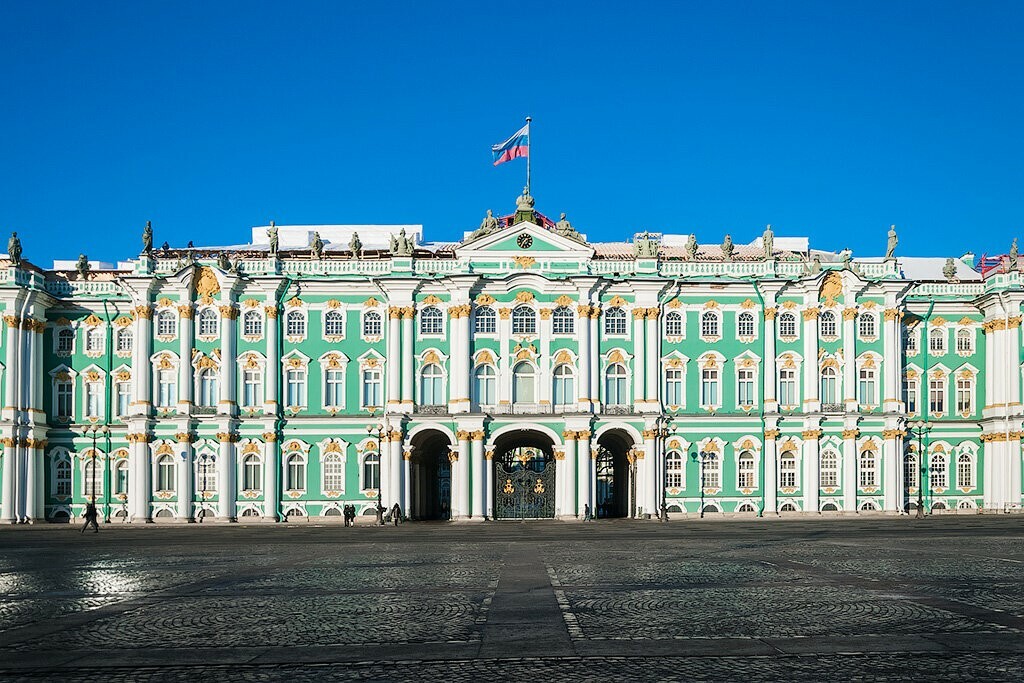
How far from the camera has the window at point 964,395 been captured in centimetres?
→ 7688

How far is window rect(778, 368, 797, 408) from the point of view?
242ft

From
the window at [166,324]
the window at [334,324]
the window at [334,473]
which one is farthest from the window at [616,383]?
the window at [166,324]

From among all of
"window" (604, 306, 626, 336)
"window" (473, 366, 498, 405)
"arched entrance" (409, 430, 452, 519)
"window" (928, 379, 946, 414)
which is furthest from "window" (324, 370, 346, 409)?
"window" (928, 379, 946, 414)

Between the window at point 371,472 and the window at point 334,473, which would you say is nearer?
the window at point 371,472

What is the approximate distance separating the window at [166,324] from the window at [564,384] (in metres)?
23.5

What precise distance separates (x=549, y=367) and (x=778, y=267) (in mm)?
15849

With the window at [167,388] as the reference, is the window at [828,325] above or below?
above

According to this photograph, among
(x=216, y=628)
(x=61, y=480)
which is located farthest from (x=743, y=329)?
(x=216, y=628)

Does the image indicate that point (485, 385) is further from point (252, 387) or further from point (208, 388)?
point (208, 388)

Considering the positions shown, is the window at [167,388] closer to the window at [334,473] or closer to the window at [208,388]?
the window at [208,388]

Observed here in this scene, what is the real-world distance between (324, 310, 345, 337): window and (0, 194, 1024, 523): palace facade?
0.40ft

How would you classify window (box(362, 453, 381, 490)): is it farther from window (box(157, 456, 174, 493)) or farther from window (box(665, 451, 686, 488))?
window (box(665, 451, 686, 488))

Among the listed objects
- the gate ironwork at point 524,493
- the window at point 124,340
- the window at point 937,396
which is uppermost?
the window at point 124,340

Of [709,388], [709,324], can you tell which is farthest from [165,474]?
[709,324]
